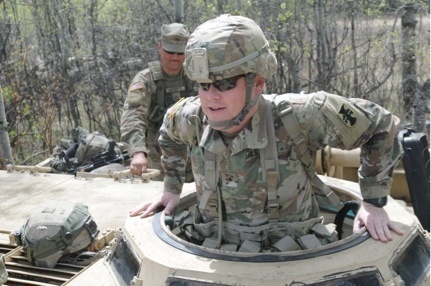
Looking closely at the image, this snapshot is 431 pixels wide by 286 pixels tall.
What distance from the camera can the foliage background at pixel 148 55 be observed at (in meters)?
10.1

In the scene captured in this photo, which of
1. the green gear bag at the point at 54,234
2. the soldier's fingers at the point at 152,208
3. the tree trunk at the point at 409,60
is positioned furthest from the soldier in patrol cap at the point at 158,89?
the tree trunk at the point at 409,60

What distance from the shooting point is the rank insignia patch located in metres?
2.54

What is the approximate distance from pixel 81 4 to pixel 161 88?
8.81 metres

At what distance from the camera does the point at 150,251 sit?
2559mm

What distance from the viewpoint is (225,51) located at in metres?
2.41

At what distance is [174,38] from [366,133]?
10.0ft

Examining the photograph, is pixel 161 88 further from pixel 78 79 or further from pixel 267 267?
pixel 78 79

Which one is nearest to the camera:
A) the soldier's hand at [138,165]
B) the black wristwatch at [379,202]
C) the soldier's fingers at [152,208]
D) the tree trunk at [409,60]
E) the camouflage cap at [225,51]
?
the camouflage cap at [225,51]

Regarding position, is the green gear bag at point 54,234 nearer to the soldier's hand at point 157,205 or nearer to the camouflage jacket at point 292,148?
the soldier's hand at point 157,205

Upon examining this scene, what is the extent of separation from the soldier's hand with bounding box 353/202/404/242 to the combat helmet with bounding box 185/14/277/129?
743mm

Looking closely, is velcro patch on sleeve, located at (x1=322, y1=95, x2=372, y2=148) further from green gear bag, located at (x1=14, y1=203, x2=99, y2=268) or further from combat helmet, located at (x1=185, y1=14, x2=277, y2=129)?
green gear bag, located at (x1=14, y1=203, x2=99, y2=268)

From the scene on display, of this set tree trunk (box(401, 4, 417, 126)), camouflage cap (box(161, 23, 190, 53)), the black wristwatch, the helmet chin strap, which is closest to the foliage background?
tree trunk (box(401, 4, 417, 126))

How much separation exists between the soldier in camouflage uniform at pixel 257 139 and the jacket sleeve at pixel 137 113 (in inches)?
86.3

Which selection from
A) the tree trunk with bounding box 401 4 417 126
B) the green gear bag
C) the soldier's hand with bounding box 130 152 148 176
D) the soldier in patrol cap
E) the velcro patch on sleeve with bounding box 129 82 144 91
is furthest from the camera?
the tree trunk with bounding box 401 4 417 126
